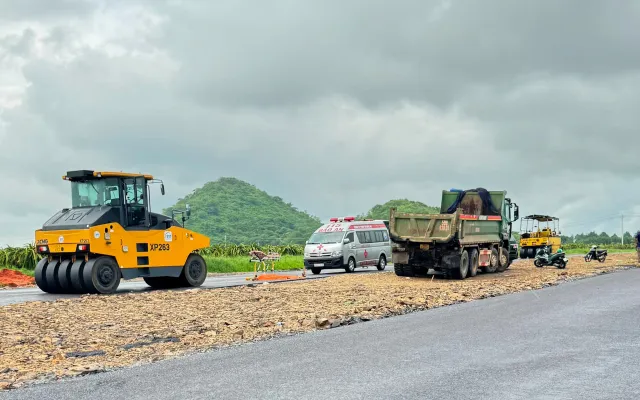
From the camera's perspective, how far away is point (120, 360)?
33.5ft

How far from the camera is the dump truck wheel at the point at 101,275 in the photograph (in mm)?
20703

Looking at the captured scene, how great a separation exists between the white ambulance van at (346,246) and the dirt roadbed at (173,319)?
879 cm

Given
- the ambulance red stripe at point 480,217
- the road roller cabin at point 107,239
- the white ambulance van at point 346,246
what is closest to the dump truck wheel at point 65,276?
the road roller cabin at point 107,239

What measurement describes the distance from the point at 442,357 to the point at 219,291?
12.3 m

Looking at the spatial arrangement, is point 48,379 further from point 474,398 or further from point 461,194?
point 461,194

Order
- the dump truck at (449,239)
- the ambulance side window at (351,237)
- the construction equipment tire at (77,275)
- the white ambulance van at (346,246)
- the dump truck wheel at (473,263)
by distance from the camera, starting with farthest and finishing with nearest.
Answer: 1. the ambulance side window at (351,237)
2. the white ambulance van at (346,246)
3. the dump truck wheel at (473,263)
4. the dump truck at (449,239)
5. the construction equipment tire at (77,275)

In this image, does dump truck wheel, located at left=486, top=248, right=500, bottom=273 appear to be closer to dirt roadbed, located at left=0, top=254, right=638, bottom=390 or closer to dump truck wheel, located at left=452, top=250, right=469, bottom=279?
dump truck wheel, located at left=452, top=250, right=469, bottom=279

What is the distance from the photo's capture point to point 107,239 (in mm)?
21344

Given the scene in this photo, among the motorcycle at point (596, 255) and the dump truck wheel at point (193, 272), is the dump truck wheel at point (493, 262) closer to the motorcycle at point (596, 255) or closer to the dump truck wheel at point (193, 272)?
the dump truck wheel at point (193, 272)

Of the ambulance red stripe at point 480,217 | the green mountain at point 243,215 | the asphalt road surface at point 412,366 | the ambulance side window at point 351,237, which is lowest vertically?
the asphalt road surface at point 412,366

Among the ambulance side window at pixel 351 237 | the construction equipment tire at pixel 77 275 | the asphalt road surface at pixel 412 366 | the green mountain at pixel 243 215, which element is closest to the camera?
the asphalt road surface at pixel 412 366

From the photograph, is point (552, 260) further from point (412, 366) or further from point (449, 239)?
point (412, 366)

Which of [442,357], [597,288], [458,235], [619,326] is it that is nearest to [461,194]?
[458,235]

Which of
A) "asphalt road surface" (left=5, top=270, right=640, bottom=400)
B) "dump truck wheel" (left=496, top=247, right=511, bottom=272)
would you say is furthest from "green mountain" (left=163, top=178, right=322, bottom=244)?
"asphalt road surface" (left=5, top=270, right=640, bottom=400)
